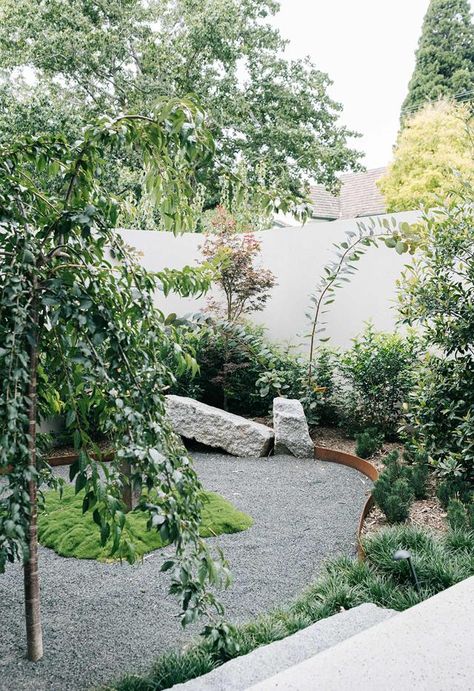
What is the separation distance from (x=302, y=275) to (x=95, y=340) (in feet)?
18.2

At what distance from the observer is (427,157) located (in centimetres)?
1089

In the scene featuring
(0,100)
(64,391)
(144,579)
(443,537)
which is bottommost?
(144,579)

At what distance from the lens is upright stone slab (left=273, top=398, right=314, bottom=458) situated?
5.57 meters

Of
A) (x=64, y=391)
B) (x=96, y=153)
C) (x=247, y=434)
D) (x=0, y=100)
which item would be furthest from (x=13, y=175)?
(x=0, y=100)

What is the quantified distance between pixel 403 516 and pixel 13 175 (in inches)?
107

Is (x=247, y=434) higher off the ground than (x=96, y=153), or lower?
lower

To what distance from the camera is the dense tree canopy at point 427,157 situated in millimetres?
10641

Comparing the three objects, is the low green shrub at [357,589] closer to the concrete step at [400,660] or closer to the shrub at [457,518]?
the shrub at [457,518]

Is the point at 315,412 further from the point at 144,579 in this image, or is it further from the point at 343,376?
the point at 144,579

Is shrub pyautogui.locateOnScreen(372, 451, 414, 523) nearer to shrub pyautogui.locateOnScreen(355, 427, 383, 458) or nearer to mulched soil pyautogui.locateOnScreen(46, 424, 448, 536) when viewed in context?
mulched soil pyautogui.locateOnScreen(46, 424, 448, 536)

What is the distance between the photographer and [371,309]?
6582 mm

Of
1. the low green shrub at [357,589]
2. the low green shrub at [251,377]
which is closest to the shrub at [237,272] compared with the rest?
the low green shrub at [251,377]

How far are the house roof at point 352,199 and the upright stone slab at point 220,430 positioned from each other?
13.2 m

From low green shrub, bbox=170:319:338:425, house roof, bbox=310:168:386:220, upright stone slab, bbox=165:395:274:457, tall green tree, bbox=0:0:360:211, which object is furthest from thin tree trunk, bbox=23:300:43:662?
house roof, bbox=310:168:386:220
